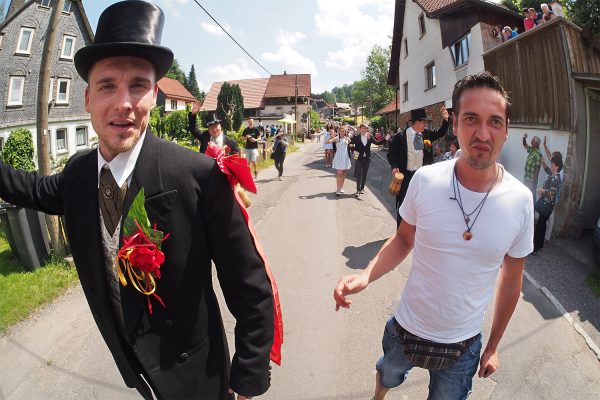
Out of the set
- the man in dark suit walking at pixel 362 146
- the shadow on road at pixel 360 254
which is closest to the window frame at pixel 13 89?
the man in dark suit walking at pixel 362 146

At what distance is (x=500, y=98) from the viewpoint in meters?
1.89

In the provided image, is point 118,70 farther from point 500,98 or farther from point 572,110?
point 572,110

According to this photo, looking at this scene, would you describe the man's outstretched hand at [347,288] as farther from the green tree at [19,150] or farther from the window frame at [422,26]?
the window frame at [422,26]

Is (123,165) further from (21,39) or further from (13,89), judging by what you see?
(21,39)

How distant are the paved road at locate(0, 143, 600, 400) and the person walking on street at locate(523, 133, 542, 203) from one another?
2.87 metres

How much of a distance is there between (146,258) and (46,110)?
5.20 metres

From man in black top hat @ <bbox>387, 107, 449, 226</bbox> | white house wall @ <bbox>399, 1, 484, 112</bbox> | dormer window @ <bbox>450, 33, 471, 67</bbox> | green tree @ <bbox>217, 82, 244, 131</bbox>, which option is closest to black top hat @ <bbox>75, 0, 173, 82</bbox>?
man in black top hat @ <bbox>387, 107, 449, 226</bbox>

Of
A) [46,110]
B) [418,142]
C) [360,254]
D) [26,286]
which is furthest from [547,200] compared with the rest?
[46,110]

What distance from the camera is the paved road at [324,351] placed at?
3000mm

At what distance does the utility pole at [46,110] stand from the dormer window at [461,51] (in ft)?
43.2

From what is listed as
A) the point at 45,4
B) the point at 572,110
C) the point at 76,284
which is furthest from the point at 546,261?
the point at 45,4

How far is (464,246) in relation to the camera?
187 centimetres

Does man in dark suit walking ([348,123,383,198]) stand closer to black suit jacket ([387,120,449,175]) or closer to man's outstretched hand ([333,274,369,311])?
black suit jacket ([387,120,449,175])

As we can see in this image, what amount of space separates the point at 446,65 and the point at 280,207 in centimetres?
1104
